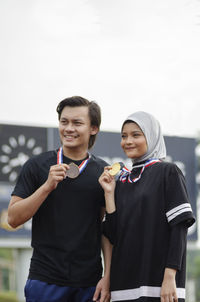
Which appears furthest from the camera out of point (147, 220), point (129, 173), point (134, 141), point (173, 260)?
point (129, 173)

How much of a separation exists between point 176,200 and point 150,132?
1.33ft

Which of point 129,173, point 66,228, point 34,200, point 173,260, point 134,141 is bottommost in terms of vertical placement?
point 173,260

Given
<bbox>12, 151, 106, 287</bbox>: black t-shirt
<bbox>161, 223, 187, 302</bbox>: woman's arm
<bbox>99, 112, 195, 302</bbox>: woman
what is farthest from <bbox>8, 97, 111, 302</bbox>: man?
<bbox>161, 223, 187, 302</bbox>: woman's arm

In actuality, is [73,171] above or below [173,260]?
above

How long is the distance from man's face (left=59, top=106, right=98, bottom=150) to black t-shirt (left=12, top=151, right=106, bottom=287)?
0.49 ft

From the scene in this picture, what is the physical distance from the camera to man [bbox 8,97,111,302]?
319cm

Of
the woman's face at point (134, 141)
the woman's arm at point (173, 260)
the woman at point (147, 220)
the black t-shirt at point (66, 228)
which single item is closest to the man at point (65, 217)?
the black t-shirt at point (66, 228)

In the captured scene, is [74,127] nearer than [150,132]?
No

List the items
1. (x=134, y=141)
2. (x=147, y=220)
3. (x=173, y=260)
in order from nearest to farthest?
(x=173, y=260), (x=147, y=220), (x=134, y=141)

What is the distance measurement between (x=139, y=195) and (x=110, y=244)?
386 millimetres

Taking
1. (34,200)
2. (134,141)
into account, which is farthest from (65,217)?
(134,141)

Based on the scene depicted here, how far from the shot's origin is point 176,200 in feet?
10.1

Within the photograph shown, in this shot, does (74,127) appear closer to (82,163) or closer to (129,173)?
(82,163)

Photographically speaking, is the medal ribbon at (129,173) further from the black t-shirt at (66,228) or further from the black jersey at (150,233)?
the black t-shirt at (66,228)
